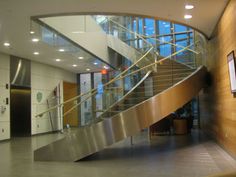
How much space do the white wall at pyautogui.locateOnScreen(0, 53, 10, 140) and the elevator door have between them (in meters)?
0.40

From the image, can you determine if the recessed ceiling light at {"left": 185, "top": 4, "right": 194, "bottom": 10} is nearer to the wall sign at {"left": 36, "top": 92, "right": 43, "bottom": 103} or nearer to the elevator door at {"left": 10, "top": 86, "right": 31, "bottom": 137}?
the elevator door at {"left": 10, "top": 86, "right": 31, "bottom": 137}

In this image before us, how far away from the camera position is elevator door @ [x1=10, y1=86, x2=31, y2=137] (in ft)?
43.4

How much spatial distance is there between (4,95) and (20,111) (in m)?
1.38

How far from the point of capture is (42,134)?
14.5 metres

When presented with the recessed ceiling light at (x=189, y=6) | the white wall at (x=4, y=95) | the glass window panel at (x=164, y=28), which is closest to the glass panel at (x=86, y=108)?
the recessed ceiling light at (x=189, y=6)

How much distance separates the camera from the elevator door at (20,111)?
43.4 feet

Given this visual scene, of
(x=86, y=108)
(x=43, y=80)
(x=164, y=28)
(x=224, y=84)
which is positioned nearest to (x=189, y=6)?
(x=224, y=84)

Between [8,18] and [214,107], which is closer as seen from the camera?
[8,18]

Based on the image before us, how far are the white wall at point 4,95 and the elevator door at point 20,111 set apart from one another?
0.40 metres

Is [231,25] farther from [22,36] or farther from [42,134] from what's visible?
[42,134]

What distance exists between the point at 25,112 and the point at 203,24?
366 inches

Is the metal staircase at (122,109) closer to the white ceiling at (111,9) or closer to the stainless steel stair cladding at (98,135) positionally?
the stainless steel stair cladding at (98,135)

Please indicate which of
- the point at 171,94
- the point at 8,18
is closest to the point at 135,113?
the point at 171,94

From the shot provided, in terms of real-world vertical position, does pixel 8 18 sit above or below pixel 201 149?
above
